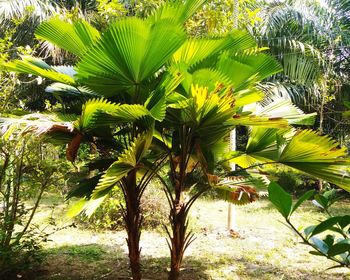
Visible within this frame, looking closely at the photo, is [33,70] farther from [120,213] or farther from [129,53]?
[120,213]

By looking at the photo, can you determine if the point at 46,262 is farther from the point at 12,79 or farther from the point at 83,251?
the point at 12,79

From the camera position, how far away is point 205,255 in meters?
4.47

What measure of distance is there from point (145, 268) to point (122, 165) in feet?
6.83

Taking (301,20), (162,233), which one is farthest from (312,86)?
(162,233)

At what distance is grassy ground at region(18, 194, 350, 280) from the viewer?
3777 mm

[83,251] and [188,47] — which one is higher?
[188,47]

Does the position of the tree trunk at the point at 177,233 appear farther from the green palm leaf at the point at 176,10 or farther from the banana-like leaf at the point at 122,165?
→ the green palm leaf at the point at 176,10

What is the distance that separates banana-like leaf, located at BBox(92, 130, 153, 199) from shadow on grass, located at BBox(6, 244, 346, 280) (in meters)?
1.73

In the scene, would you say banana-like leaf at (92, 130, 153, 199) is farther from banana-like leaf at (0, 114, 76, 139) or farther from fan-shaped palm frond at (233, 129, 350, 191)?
fan-shaped palm frond at (233, 129, 350, 191)

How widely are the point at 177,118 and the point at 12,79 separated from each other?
175 cm

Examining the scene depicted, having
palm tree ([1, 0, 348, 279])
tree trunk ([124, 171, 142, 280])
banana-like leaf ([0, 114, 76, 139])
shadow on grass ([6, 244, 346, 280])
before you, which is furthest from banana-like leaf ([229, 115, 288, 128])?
shadow on grass ([6, 244, 346, 280])

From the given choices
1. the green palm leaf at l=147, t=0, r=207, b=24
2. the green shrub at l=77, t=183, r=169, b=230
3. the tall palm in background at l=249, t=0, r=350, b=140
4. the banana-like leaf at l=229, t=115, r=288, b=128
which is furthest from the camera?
the tall palm in background at l=249, t=0, r=350, b=140

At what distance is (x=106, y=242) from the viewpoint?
4.98 m

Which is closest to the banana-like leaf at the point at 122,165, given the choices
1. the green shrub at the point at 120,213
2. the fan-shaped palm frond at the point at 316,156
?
the fan-shaped palm frond at the point at 316,156
